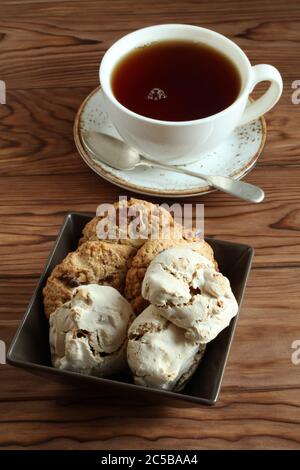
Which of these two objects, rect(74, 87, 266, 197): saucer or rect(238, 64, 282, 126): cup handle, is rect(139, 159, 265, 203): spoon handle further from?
rect(238, 64, 282, 126): cup handle

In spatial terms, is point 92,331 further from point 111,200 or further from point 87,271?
point 111,200

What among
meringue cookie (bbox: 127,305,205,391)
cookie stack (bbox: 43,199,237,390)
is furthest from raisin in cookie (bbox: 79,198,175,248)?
meringue cookie (bbox: 127,305,205,391)

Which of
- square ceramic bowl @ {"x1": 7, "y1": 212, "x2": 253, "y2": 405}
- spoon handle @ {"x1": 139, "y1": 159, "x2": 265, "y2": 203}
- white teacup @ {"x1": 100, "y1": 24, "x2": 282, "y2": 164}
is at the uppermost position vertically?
white teacup @ {"x1": 100, "y1": 24, "x2": 282, "y2": 164}

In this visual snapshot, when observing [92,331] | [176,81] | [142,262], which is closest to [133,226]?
[142,262]

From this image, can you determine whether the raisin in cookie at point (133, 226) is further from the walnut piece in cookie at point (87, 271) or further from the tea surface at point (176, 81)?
the tea surface at point (176, 81)

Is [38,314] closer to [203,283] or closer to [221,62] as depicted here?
[203,283]

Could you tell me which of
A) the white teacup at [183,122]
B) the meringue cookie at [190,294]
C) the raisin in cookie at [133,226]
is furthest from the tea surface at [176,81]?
the meringue cookie at [190,294]
